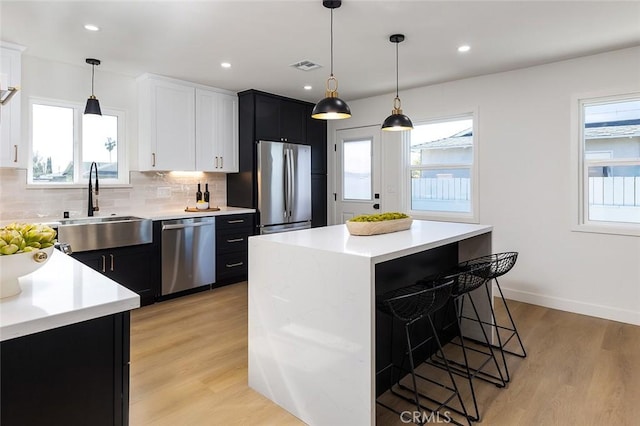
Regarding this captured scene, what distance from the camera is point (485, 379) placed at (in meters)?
2.51

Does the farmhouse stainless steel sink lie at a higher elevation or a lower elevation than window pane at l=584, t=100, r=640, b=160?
lower

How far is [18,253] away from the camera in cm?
120

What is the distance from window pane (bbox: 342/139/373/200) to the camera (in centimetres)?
564

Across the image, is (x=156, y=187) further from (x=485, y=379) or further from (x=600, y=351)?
(x=600, y=351)

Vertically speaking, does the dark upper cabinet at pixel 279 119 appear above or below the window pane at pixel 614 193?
above

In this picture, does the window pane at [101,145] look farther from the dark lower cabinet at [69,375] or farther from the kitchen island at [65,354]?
the dark lower cabinet at [69,375]

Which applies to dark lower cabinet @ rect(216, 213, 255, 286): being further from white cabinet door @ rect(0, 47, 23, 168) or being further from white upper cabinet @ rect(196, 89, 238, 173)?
white cabinet door @ rect(0, 47, 23, 168)

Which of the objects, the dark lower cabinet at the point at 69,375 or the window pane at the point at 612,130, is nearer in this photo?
the dark lower cabinet at the point at 69,375

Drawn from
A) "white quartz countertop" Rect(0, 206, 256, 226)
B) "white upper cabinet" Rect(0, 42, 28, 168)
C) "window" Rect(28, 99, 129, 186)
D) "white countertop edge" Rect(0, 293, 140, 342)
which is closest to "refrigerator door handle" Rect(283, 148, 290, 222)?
"white quartz countertop" Rect(0, 206, 256, 226)

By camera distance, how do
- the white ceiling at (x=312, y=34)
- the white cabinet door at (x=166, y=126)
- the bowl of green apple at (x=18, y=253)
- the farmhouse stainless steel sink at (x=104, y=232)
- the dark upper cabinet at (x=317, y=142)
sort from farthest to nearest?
the dark upper cabinet at (x=317, y=142), the white cabinet door at (x=166, y=126), the farmhouse stainless steel sink at (x=104, y=232), the white ceiling at (x=312, y=34), the bowl of green apple at (x=18, y=253)

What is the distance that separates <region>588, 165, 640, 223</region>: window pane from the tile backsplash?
4.49 meters

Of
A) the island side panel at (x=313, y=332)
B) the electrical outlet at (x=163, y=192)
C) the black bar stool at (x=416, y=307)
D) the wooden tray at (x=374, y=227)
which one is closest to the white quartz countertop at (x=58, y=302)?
the island side panel at (x=313, y=332)

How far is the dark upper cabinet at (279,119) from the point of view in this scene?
513cm

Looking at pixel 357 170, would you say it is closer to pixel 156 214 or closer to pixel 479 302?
pixel 156 214
